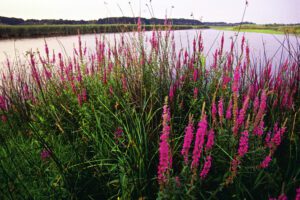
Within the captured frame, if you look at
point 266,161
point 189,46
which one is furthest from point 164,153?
point 189,46

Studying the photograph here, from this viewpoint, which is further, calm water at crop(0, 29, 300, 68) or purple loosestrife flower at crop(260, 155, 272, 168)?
calm water at crop(0, 29, 300, 68)

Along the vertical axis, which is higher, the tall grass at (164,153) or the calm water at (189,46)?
the calm water at (189,46)

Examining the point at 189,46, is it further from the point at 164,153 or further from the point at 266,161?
the point at 164,153

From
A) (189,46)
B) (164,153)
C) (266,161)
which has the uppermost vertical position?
(189,46)

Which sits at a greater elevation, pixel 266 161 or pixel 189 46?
pixel 189 46

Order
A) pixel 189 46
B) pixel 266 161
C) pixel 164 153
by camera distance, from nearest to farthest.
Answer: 1. pixel 164 153
2. pixel 266 161
3. pixel 189 46

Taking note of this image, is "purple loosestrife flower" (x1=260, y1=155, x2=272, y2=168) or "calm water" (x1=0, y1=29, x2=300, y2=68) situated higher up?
"calm water" (x1=0, y1=29, x2=300, y2=68)

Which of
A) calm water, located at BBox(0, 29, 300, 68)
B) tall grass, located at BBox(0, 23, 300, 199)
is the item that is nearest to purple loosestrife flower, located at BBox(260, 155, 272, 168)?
tall grass, located at BBox(0, 23, 300, 199)

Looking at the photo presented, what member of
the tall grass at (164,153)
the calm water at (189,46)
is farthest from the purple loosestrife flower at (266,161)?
the calm water at (189,46)

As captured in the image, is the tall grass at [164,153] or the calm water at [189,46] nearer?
the tall grass at [164,153]

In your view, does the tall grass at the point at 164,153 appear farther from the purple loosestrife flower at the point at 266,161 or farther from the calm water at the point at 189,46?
the calm water at the point at 189,46

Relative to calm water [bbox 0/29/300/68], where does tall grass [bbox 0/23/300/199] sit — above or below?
below

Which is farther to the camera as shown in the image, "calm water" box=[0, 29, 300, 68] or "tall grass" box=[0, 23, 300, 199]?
"calm water" box=[0, 29, 300, 68]

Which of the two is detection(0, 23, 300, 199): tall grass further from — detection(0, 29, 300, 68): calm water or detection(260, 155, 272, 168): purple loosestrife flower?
detection(0, 29, 300, 68): calm water
